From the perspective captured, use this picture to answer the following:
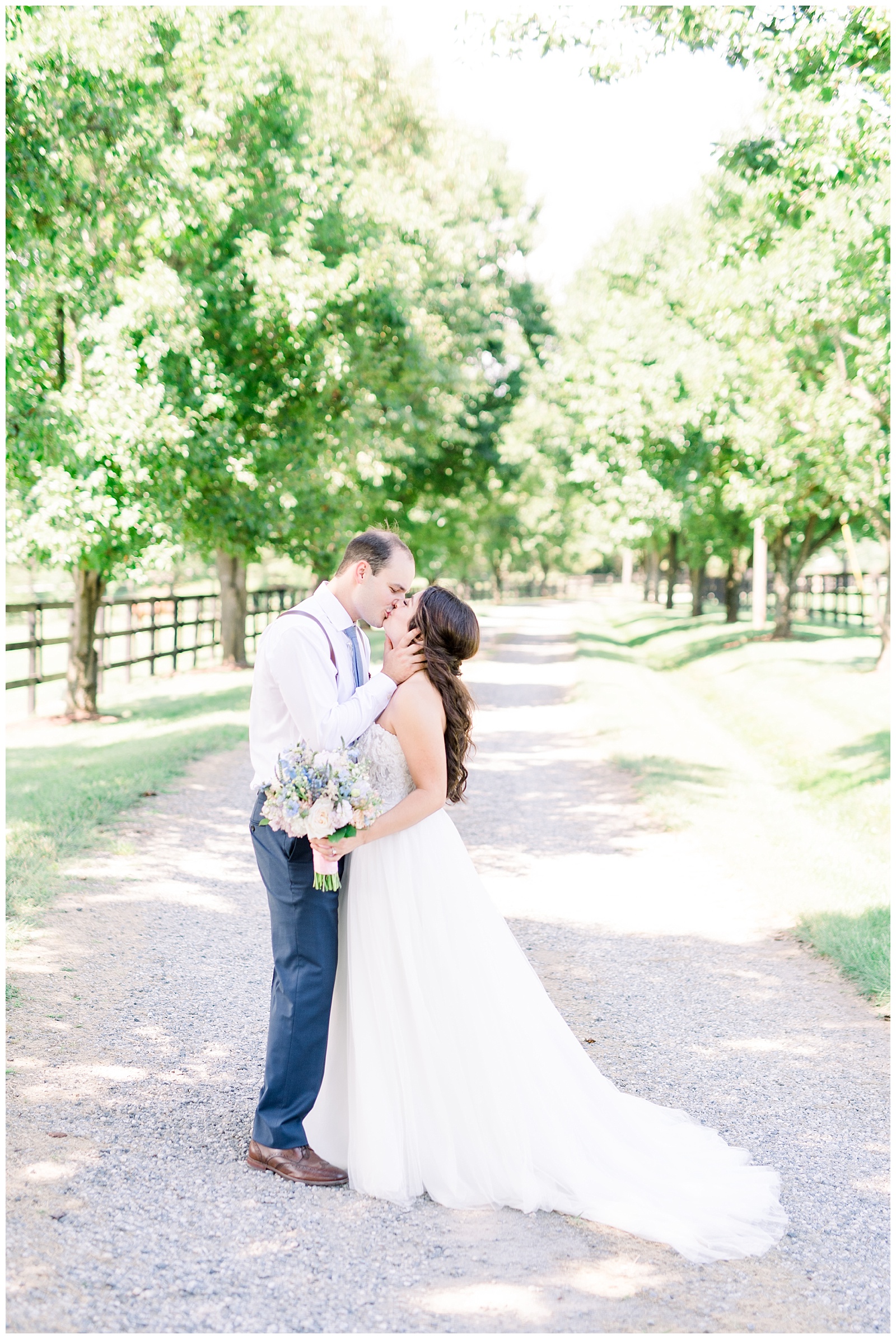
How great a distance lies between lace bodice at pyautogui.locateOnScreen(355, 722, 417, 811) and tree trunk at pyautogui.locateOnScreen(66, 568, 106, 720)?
13195 mm

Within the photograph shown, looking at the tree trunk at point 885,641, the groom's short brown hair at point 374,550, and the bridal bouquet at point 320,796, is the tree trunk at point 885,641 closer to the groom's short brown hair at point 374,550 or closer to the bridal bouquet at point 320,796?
the groom's short brown hair at point 374,550

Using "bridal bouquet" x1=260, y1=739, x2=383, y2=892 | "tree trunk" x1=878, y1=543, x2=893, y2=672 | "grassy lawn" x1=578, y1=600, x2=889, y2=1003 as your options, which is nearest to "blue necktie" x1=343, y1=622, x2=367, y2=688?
"bridal bouquet" x1=260, y1=739, x2=383, y2=892

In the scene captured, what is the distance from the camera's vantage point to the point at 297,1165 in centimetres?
404

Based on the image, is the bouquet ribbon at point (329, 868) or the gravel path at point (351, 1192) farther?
the bouquet ribbon at point (329, 868)

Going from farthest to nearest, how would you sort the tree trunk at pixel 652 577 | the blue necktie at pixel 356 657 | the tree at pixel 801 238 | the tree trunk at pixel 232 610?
the tree trunk at pixel 652 577
the tree trunk at pixel 232 610
the tree at pixel 801 238
the blue necktie at pixel 356 657

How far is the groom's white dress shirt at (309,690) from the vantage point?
12.9 feet

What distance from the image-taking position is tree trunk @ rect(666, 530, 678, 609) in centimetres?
4612

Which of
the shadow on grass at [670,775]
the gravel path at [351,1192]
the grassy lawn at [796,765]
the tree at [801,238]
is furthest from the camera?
the shadow on grass at [670,775]

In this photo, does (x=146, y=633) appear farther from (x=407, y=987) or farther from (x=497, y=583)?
(x=497, y=583)

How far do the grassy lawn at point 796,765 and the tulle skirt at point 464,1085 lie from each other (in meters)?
2.62

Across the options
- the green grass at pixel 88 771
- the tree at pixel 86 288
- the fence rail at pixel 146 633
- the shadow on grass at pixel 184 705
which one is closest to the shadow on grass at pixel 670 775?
the fence rail at pixel 146 633

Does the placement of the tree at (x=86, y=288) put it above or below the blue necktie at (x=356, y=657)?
above

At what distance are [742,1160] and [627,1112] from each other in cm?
45

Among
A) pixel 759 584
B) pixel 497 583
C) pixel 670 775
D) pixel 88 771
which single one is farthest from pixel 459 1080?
pixel 497 583
